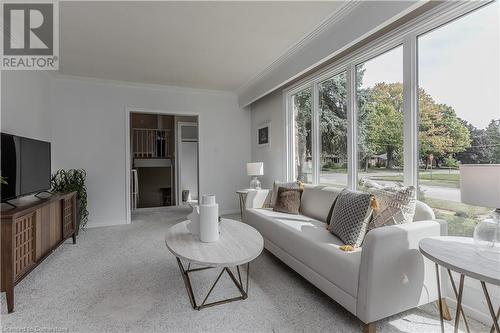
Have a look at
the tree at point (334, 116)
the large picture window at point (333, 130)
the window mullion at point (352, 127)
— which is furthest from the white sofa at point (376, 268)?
the tree at point (334, 116)

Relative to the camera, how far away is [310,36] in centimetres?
278

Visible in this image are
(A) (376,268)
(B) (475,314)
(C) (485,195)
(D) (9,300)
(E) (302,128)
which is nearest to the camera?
(C) (485,195)

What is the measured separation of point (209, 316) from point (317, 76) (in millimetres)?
3101

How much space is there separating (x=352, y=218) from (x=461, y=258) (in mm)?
800

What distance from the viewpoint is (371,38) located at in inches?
101

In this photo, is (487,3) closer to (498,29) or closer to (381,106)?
(498,29)

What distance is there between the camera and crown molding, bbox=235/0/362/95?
2.25 m

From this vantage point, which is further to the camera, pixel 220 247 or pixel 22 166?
pixel 22 166

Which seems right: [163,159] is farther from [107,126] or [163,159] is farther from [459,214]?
[459,214]

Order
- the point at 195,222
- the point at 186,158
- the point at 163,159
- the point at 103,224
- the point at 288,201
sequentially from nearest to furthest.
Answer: the point at 195,222 → the point at 288,201 → the point at 103,224 → the point at 186,158 → the point at 163,159

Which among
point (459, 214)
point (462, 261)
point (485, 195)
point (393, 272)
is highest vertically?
point (485, 195)

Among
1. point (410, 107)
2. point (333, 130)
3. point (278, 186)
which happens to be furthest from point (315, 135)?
point (410, 107)

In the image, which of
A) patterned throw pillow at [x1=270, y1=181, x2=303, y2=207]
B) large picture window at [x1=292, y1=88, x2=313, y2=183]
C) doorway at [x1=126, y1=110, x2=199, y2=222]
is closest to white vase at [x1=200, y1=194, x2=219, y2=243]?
patterned throw pillow at [x1=270, y1=181, x2=303, y2=207]

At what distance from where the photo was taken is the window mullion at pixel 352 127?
2908 mm
